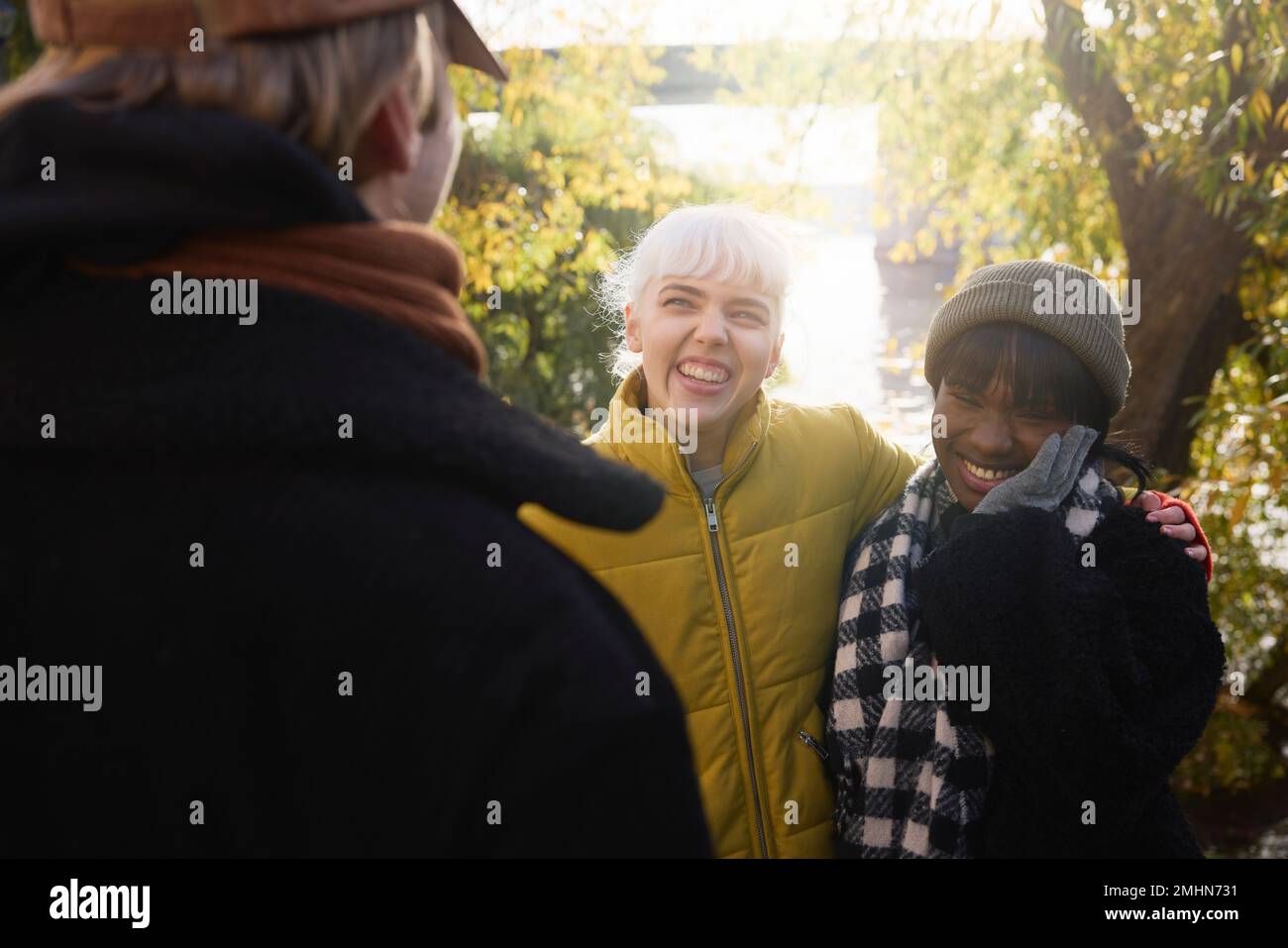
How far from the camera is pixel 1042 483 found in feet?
7.04

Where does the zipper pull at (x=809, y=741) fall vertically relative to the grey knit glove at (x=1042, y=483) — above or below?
below

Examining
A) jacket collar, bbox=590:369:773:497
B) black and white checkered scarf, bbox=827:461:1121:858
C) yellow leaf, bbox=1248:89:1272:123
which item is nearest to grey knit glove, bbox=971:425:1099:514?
black and white checkered scarf, bbox=827:461:1121:858

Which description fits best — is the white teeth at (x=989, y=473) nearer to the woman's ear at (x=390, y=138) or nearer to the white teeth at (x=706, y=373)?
the white teeth at (x=706, y=373)

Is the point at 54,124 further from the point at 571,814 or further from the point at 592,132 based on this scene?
the point at 592,132

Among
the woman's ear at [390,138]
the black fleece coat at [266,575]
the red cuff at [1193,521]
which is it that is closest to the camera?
the black fleece coat at [266,575]

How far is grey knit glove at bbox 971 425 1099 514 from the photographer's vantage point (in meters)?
2.15

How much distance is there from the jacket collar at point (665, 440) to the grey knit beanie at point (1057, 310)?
0.43 meters

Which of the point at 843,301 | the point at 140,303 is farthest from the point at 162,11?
the point at 843,301

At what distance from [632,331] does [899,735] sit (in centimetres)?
107

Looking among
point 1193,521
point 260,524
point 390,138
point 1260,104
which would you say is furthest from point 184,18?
point 1260,104

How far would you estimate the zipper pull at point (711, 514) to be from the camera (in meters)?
2.31

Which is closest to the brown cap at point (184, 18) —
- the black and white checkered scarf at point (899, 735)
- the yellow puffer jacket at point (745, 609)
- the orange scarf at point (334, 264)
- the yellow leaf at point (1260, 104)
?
the orange scarf at point (334, 264)

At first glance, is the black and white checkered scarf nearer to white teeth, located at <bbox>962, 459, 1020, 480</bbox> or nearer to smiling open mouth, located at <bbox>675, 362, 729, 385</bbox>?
white teeth, located at <bbox>962, 459, 1020, 480</bbox>

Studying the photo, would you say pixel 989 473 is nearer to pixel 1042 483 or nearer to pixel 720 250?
pixel 1042 483
